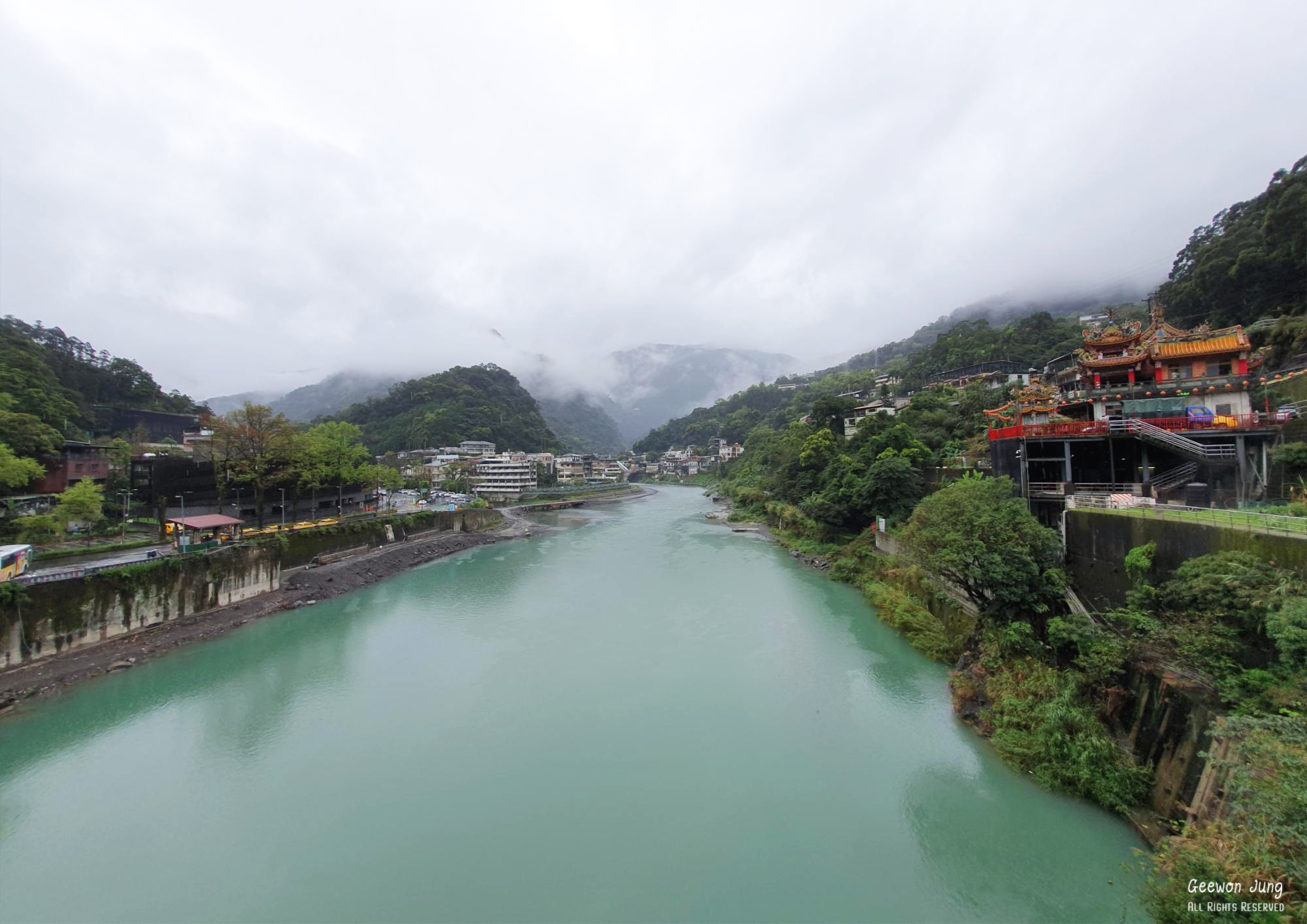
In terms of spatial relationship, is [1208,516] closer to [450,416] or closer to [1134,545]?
[1134,545]

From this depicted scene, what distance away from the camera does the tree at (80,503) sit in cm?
1618

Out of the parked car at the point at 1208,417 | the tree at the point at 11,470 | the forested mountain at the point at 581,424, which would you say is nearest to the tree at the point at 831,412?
the parked car at the point at 1208,417

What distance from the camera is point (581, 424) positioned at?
137 meters

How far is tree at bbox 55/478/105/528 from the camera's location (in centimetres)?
1618

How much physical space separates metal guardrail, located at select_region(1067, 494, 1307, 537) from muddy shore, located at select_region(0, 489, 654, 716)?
21092 mm

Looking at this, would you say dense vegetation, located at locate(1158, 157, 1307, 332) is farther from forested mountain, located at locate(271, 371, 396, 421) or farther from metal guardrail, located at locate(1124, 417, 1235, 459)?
forested mountain, located at locate(271, 371, 396, 421)

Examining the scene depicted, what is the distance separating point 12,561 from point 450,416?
54324 mm

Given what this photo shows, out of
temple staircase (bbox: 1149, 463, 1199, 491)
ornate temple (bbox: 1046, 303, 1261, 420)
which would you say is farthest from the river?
ornate temple (bbox: 1046, 303, 1261, 420)

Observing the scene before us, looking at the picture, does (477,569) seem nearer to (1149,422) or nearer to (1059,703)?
(1059,703)

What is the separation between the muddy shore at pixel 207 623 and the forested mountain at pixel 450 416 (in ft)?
121

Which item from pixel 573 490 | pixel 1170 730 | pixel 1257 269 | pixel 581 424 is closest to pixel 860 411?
pixel 1257 269

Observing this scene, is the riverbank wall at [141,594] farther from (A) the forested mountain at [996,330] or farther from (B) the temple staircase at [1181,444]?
(A) the forested mountain at [996,330]

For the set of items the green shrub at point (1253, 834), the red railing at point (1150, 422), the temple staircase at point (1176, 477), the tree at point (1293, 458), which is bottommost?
the green shrub at point (1253, 834)

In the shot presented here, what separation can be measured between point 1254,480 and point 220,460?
31.7 m
